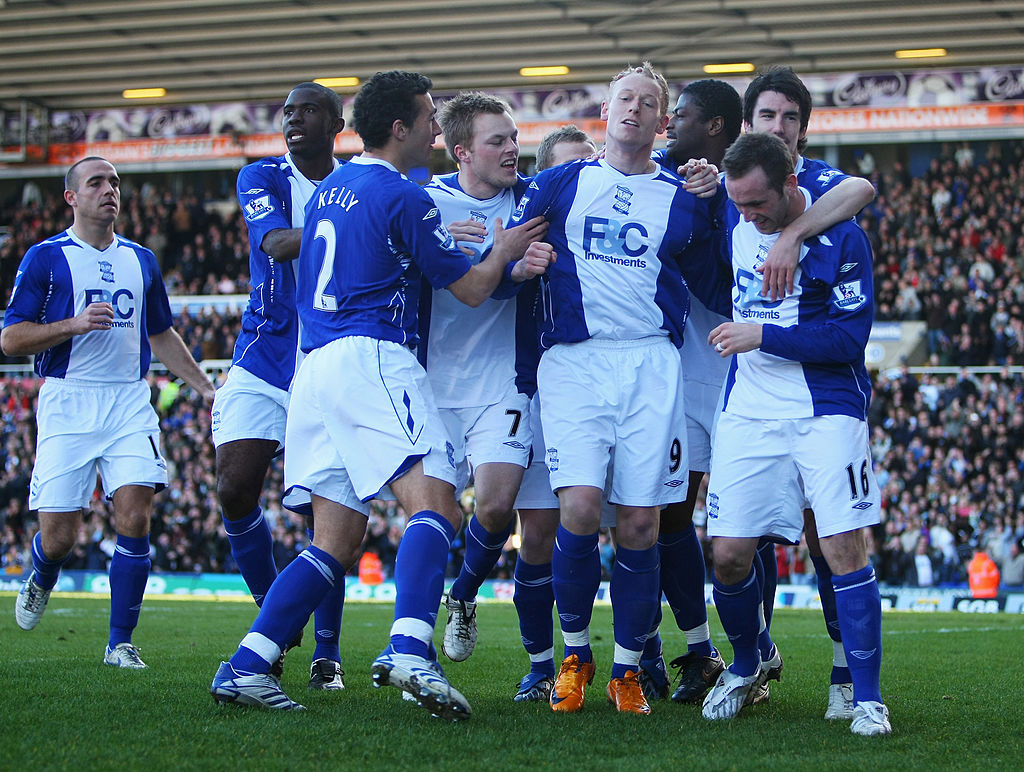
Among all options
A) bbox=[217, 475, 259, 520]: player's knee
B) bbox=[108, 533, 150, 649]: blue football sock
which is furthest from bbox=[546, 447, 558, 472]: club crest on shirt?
bbox=[108, 533, 150, 649]: blue football sock

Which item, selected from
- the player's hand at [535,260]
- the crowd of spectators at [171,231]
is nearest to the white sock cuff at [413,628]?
the player's hand at [535,260]

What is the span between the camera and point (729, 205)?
541cm

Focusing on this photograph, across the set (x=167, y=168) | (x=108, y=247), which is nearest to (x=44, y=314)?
(x=108, y=247)

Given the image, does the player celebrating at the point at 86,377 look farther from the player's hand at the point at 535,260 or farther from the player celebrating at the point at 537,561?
the player's hand at the point at 535,260

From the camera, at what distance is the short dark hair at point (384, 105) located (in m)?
4.98

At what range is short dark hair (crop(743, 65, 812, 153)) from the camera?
211 inches

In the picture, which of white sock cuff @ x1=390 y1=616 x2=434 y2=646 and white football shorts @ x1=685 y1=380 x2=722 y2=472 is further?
white football shorts @ x1=685 y1=380 x2=722 y2=472

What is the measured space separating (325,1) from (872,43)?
→ 11.7 metres

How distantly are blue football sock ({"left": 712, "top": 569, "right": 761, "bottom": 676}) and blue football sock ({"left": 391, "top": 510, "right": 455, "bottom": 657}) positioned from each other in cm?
131

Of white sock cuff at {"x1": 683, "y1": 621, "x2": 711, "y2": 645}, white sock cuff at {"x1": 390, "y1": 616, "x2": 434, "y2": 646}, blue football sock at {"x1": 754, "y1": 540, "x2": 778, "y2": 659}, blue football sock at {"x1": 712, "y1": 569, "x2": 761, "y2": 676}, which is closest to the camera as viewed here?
white sock cuff at {"x1": 390, "y1": 616, "x2": 434, "y2": 646}

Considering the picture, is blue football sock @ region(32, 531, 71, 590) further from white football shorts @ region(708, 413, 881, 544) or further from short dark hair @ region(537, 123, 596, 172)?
white football shorts @ region(708, 413, 881, 544)

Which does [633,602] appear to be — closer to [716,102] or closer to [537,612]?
[537,612]

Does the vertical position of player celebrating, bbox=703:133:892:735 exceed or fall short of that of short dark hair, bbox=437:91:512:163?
it falls short

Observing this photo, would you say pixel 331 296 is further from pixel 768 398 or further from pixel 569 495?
pixel 768 398
